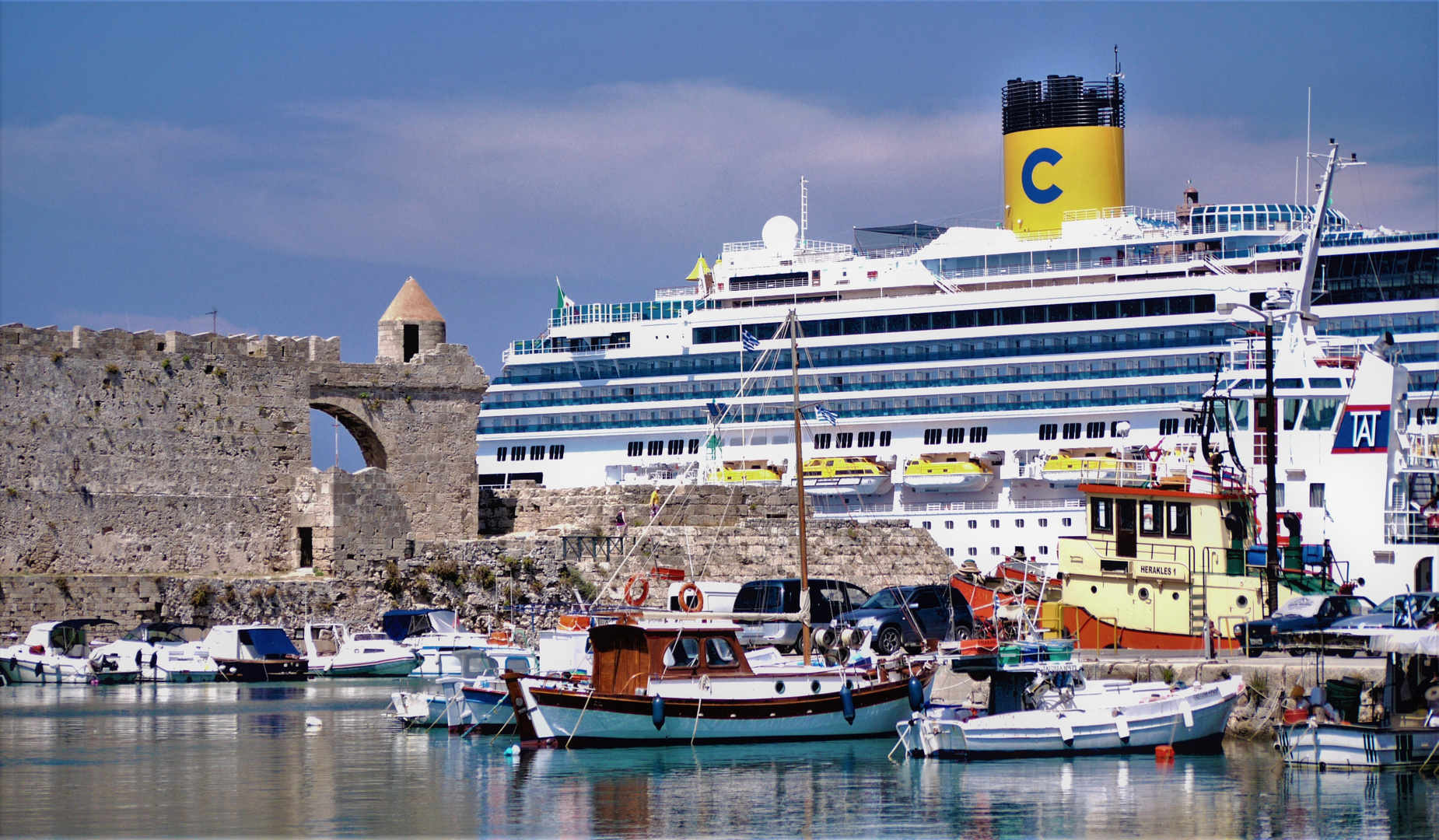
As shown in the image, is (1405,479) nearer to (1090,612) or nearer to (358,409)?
(1090,612)

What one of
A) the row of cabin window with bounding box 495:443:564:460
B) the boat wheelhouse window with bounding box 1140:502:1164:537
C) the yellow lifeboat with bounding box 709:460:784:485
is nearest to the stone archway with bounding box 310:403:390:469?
the yellow lifeboat with bounding box 709:460:784:485

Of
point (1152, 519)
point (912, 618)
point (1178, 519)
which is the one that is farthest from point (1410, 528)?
point (912, 618)

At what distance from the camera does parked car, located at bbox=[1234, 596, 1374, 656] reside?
2117 cm

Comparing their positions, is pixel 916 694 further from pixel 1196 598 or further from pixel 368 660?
pixel 368 660

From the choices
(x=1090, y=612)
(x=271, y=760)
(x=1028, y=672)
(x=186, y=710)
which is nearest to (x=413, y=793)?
(x=271, y=760)

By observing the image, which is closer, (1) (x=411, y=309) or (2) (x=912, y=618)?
(2) (x=912, y=618)

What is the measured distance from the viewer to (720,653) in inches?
797

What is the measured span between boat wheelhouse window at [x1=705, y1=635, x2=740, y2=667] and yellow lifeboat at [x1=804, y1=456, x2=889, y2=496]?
75.3ft

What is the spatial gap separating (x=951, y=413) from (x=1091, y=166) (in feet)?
32.6

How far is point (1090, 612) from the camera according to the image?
25078mm

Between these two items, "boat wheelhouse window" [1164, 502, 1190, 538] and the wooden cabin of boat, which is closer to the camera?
the wooden cabin of boat

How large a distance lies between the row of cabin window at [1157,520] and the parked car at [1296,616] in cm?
224

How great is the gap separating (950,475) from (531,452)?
1214cm

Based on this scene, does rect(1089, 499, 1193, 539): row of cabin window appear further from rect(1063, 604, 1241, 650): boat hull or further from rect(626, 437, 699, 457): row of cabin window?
rect(626, 437, 699, 457): row of cabin window
